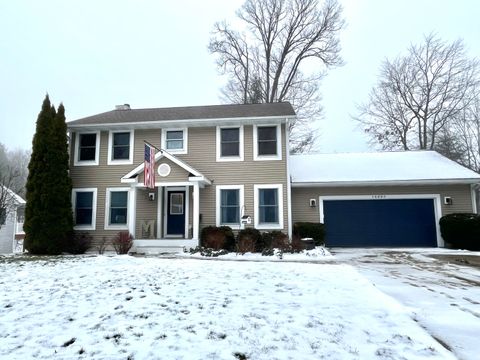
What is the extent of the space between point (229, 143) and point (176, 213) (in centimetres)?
360

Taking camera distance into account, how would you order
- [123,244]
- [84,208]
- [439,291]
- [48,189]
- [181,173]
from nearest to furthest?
[439,291], [123,244], [48,189], [181,173], [84,208]

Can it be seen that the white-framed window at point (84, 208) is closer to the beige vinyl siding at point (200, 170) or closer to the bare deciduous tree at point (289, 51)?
the beige vinyl siding at point (200, 170)

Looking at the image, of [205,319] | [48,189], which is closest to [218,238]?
[48,189]

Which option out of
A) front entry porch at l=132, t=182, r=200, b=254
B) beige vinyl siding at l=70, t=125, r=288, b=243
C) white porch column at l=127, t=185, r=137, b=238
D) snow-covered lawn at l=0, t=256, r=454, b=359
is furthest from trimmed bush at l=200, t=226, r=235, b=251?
snow-covered lawn at l=0, t=256, r=454, b=359

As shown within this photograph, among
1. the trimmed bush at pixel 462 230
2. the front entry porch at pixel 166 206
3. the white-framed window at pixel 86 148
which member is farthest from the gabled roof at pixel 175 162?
the trimmed bush at pixel 462 230

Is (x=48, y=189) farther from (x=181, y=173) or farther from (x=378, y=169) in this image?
(x=378, y=169)

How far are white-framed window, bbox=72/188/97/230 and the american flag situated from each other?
337 cm

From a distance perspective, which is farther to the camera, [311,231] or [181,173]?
[311,231]

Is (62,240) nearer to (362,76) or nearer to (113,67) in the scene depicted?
(362,76)

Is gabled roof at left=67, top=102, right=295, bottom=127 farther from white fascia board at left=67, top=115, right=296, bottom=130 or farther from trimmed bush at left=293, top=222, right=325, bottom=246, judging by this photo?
trimmed bush at left=293, top=222, right=325, bottom=246

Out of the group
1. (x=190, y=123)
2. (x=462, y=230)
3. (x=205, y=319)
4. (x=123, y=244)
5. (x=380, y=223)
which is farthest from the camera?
(x=380, y=223)

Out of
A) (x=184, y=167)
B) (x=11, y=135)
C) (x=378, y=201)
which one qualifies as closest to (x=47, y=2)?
(x=184, y=167)

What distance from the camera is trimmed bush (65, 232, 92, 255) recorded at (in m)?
12.8

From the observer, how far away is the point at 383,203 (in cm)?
1495
